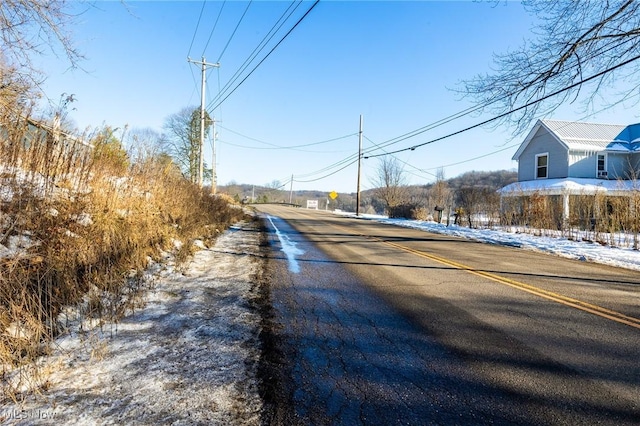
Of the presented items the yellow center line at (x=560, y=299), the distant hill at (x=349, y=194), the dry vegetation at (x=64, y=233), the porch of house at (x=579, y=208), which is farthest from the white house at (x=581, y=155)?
the distant hill at (x=349, y=194)

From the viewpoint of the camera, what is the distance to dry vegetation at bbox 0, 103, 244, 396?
314 centimetres

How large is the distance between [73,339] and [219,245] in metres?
6.15

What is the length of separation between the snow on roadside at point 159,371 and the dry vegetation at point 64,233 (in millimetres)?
271

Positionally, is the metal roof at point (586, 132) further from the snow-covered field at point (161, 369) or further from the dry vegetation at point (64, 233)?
the snow-covered field at point (161, 369)

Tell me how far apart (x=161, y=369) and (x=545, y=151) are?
2759 cm

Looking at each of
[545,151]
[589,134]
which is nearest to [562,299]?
[545,151]

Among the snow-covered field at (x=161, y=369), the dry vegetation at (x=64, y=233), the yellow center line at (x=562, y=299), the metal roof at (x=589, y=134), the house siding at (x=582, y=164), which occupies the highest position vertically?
the metal roof at (x=589, y=134)

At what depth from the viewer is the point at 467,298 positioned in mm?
4785

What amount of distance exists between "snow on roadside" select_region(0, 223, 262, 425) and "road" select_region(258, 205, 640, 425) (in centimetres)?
41

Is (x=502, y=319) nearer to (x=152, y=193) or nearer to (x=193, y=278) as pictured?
(x=193, y=278)

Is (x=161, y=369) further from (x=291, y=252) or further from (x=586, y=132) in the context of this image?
(x=586, y=132)

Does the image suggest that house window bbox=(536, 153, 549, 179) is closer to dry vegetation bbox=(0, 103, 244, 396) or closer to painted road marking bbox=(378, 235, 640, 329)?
painted road marking bbox=(378, 235, 640, 329)

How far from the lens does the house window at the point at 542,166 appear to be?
77.9 feet

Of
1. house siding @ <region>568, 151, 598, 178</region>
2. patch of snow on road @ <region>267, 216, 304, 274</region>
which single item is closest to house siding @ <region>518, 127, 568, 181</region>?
house siding @ <region>568, 151, 598, 178</region>
